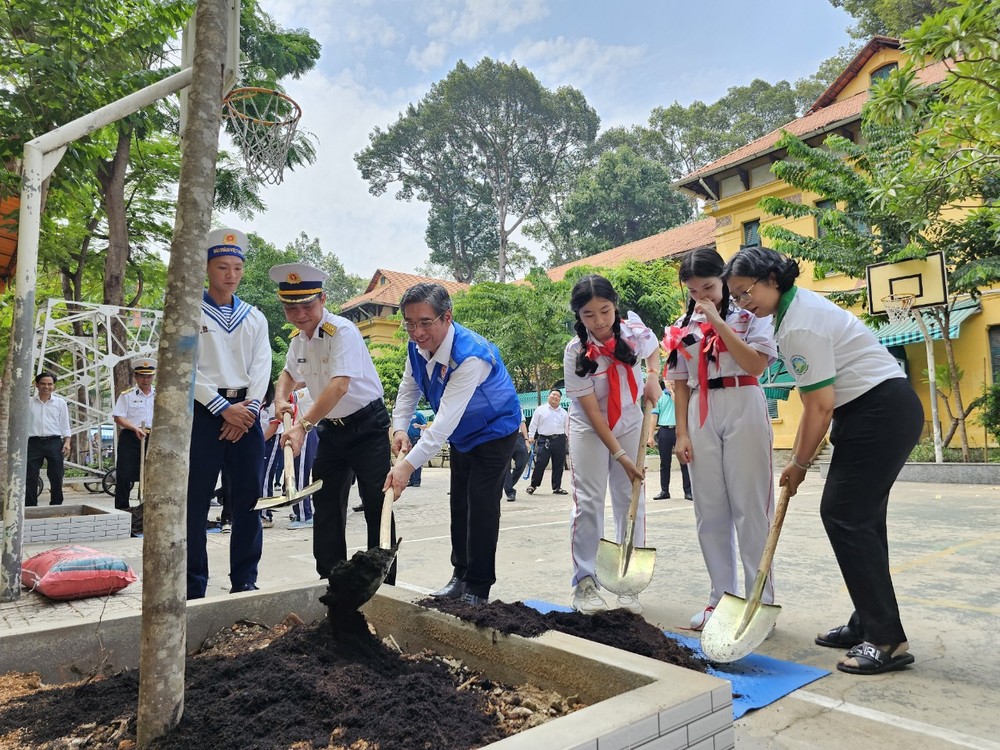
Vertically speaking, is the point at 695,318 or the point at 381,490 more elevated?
the point at 695,318

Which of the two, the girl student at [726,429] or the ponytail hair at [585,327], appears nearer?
the girl student at [726,429]

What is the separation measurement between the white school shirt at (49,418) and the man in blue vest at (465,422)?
760 centimetres

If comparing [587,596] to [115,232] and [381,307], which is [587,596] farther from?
[381,307]

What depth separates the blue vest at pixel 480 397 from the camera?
3.39 metres

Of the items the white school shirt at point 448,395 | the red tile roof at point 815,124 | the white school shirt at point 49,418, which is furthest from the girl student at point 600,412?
the red tile roof at point 815,124

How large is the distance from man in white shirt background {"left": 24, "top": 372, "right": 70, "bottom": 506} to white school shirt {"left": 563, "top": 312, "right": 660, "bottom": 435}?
805 centimetres

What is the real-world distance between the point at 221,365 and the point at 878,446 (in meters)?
3.10

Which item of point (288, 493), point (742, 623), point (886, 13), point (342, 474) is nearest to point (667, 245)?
point (886, 13)

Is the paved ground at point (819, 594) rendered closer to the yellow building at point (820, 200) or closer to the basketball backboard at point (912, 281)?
the basketball backboard at point (912, 281)

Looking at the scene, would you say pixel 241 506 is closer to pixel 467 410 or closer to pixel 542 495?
pixel 467 410

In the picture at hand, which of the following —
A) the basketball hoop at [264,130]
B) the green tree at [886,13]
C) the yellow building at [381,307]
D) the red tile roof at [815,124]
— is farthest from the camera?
the yellow building at [381,307]

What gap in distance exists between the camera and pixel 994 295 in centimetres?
1522

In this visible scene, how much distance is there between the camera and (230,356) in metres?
3.68

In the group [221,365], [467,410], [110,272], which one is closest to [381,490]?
[467,410]
